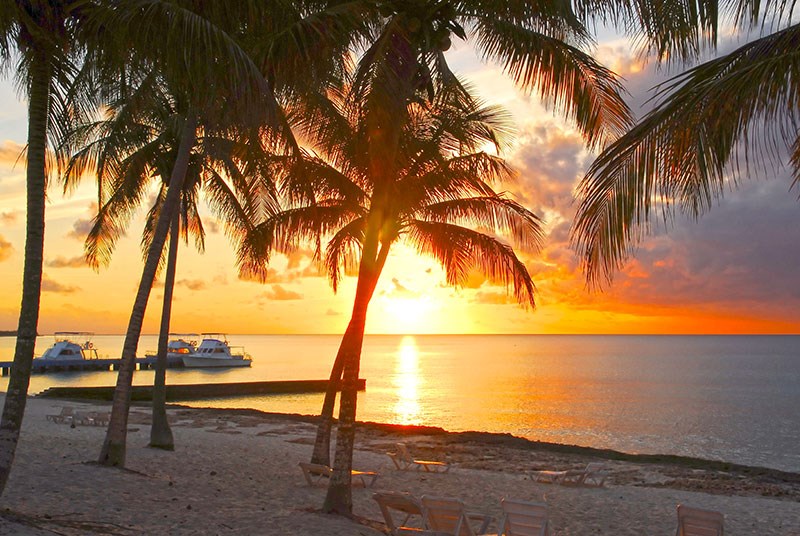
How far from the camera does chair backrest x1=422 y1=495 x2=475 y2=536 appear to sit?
8844 mm

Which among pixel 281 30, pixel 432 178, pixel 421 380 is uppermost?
pixel 281 30

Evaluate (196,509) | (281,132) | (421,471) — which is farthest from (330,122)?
(421,471)

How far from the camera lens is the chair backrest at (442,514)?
29.0 feet

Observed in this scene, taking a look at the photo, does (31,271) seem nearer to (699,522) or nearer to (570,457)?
(699,522)

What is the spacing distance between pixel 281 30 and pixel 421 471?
1111 cm

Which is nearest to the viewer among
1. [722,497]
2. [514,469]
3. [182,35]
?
[182,35]

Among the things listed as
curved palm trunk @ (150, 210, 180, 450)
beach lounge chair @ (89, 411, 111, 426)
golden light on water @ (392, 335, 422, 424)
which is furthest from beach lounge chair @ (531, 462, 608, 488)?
golden light on water @ (392, 335, 422, 424)

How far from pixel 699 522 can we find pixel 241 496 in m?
6.50

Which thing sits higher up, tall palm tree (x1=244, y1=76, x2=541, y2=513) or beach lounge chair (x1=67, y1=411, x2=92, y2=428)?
tall palm tree (x1=244, y1=76, x2=541, y2=513)

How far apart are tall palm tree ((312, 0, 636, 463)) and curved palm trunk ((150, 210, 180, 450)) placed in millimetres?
7277

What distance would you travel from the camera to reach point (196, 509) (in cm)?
948

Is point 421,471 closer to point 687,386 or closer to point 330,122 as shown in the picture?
point 330,122

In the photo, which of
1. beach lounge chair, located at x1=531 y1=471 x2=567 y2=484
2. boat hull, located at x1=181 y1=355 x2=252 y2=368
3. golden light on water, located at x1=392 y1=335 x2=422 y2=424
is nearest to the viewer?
beach lounge chair, located at x1=531 y1=471 x2=567 y2=484

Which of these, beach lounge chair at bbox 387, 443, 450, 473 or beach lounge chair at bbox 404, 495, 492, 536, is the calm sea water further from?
beach lounge chair at bbox 404, 495, 492, 536
